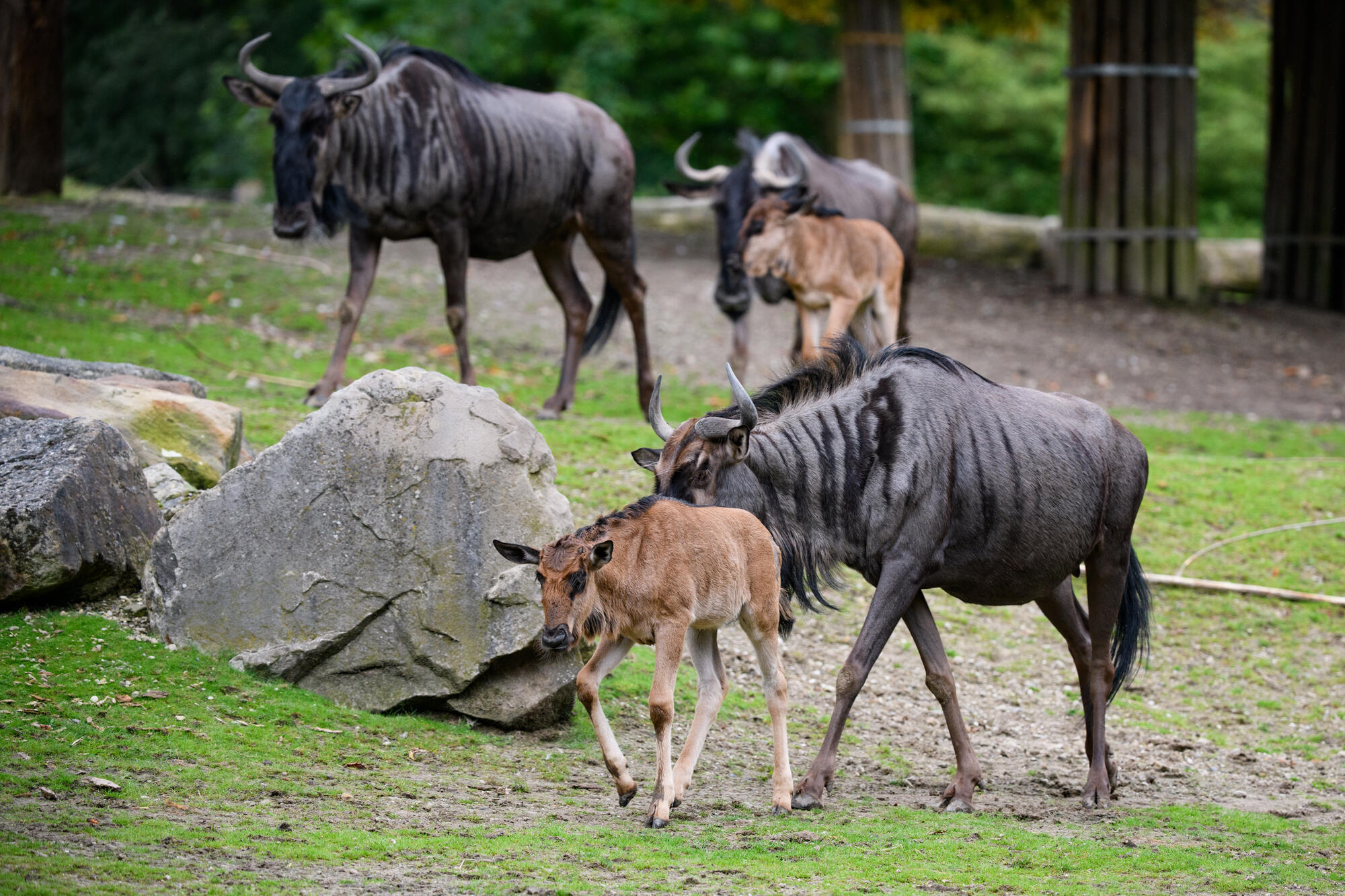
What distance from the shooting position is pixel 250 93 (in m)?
10.9

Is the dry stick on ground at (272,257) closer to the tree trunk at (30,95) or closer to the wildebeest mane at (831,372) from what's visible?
the tree trunk at (30,95)

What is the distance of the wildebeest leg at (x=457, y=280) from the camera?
444 inches

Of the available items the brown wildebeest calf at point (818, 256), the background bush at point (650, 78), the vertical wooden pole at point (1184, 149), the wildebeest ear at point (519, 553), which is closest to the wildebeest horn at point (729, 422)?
the wildebeest ear at point (519, 553)

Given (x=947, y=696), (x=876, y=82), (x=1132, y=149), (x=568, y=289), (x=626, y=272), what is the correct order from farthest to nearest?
(x=876, y=82) → (x=1132, y=149) → (x=626, y=272) → (x=568, y=289) → (x=947, y=696)

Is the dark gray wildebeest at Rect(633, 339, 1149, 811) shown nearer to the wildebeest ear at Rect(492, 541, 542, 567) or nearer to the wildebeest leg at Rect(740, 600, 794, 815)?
the wildebeest leg at Rect(740, 600, 794, 815)

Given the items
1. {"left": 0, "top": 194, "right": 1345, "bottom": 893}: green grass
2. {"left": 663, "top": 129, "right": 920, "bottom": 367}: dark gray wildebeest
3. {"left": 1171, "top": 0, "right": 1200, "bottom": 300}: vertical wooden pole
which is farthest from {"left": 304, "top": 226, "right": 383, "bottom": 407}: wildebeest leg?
{"left": 1171, "top": 0, "right": 1200, "bottom": 300}: vertical wooden pole

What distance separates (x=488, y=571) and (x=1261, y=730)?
4.87 meters

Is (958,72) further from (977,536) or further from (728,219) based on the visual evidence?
(977,536)

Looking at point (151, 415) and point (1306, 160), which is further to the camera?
point (1306, 160)

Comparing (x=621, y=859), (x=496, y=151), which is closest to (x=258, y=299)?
(x=496, y=151)

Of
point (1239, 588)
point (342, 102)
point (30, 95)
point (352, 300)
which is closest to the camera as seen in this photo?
point (1239, 588)

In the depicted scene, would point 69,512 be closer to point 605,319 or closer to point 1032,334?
point 605,319

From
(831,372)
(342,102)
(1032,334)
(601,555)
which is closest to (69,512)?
(601,555)

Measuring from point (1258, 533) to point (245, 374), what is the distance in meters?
8.74
